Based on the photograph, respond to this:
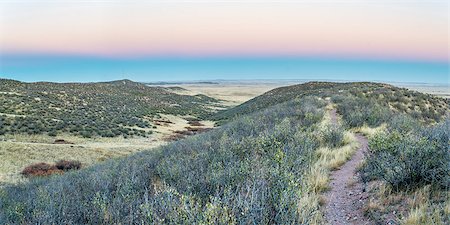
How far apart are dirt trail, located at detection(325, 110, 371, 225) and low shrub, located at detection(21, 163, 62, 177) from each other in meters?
15.5

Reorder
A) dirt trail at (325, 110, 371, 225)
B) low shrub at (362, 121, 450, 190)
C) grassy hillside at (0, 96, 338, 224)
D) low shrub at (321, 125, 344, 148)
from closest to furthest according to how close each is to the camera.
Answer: grassy hillside at (0, 96, 338, 224)
dirt trail at (325, 110, 371, 225)
low shrub at (362, 121, 450, 190)
low shrub at (321, 125, 344, 148)

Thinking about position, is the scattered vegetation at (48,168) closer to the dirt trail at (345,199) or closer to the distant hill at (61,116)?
the distant hill at (61,116)

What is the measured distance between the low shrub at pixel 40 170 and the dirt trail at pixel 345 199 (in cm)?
1554

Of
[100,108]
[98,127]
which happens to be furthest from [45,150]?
[100,108]

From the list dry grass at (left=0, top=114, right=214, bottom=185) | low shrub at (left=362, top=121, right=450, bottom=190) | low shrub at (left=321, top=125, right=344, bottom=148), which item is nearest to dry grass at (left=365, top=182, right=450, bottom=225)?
low shrub at (left=362, top=121, right=450, bottom=190)

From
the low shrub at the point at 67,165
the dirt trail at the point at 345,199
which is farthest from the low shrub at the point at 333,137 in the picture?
the low shrub at the point at 67,165

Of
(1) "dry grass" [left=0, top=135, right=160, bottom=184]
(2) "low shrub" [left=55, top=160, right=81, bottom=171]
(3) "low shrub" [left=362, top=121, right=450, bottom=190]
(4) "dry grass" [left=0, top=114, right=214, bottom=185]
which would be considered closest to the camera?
(3) "low shrub" [left=362, top=121, right=450, bottom=190]

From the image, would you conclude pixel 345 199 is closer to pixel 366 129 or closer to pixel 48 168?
pixel 366 129

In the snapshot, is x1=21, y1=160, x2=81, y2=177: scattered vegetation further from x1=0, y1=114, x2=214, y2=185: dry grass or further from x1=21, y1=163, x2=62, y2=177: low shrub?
x1=0, y1=114, x2=214, y2=185: dry grass

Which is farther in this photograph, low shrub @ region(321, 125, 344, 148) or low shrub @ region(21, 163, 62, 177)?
low shrub @ region(21, 163, 62, 177)

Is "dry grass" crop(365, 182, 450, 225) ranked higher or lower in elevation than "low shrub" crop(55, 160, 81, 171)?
higher

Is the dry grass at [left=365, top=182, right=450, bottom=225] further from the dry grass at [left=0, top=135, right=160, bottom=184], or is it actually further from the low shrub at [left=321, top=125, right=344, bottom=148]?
the dry grass at [left=0, top=135, right=160, bottom=184]

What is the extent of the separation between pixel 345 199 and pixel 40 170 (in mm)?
17425

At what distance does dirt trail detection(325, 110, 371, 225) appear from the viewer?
4.78 m
